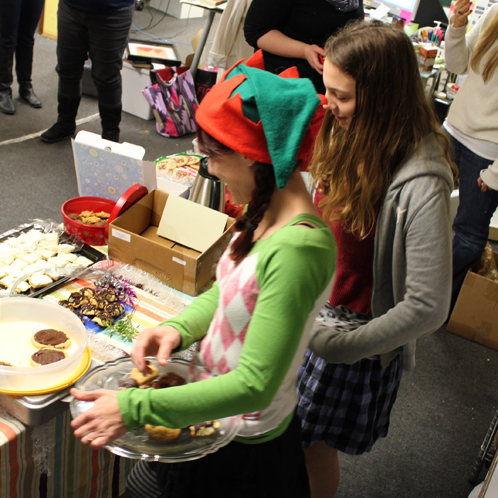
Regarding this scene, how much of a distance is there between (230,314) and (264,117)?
0.36 meters

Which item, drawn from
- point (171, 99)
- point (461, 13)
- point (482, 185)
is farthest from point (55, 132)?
point (482, 185)

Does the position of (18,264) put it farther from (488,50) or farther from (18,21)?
(18,21)

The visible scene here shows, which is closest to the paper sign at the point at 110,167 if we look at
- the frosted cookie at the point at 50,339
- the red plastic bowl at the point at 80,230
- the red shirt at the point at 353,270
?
the red plastic bowl at the point at 80,230

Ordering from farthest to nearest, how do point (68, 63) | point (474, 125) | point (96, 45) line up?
point (68, 63) → point (96, 45) → point (474, 125)

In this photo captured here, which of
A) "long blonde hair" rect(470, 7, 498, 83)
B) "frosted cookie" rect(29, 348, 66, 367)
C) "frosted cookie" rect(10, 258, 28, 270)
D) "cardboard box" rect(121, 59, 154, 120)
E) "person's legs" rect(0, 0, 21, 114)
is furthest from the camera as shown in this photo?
"cardboard box" rect(121, 59, 154, 120)

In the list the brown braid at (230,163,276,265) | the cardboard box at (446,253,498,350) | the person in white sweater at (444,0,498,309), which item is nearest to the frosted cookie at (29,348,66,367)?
the brown braid at (230,163,276,265)

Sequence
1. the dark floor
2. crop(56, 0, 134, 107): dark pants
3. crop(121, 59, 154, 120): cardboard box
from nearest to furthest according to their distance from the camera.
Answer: the dark floor → crop(56, 0, 134, 107): dark pants → crop(121, 59, 154, 120): cardboard box

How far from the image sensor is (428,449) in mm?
2145

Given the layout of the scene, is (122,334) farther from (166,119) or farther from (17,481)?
(166,119)

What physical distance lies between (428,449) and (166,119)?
3.18 metres

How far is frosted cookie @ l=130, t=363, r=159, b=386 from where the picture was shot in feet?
3.43

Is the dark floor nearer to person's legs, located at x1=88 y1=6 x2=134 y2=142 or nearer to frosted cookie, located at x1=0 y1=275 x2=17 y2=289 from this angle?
person's legs, located at x1=88 y1=6 x2=134 y2=142

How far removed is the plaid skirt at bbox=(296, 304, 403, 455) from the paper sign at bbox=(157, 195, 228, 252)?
0.51m

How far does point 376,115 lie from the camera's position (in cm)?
114
